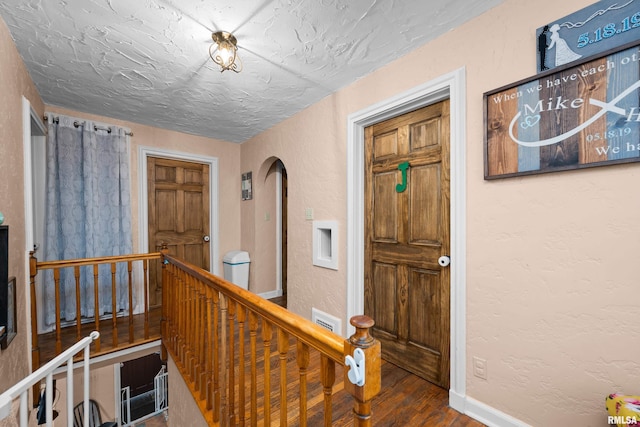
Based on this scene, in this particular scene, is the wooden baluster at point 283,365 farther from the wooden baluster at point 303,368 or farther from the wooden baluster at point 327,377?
the wooden baluster at point 327,377

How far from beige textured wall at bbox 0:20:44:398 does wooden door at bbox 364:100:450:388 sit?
239cm

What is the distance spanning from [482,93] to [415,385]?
194cm

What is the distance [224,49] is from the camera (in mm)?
1771

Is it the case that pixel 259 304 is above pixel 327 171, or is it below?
below

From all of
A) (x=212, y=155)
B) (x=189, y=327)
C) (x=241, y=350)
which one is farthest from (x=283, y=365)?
Answer: (x=212, y=155)

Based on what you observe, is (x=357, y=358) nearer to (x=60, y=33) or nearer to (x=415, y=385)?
(x=415, y=385)

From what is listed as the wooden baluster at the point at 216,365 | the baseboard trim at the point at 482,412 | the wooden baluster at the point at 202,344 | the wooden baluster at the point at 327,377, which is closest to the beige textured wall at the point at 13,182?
the wooden baluster at the point at 202,344

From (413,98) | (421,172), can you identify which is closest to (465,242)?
(421,172)

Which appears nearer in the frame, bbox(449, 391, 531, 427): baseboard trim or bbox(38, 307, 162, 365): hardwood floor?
bbox(449, 391, 531, 427): baseboard trim

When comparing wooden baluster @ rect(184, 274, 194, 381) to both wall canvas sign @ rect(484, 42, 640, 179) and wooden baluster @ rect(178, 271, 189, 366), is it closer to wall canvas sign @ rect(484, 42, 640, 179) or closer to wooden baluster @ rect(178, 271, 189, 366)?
wooden baluster @ rect(178, 271, 189, 366)

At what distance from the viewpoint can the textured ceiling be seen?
1496 millimetres

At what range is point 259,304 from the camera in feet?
3.59

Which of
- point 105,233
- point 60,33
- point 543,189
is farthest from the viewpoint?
point 105,233

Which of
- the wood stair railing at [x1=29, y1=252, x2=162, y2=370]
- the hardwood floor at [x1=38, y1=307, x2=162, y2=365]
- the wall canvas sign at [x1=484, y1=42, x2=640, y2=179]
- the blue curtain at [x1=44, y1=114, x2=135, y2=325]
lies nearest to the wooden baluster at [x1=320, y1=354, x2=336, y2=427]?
the wall canvas sign at [x1=484, y1=42, x2=640, y2=179]
